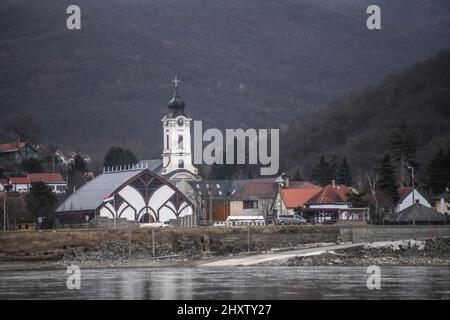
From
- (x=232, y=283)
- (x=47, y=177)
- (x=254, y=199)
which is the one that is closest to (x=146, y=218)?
(x=254, y=199)

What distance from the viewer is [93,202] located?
11056 cm

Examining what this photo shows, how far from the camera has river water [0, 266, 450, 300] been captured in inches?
2302

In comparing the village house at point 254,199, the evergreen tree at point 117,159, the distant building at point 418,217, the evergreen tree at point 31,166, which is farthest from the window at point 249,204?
the evergreen tree at point 31,166

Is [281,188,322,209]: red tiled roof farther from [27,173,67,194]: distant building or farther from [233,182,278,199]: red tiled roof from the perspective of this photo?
[27,173,67,194]: distant building

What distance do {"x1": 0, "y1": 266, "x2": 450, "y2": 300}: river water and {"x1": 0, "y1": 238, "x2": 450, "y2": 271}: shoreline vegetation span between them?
406cm

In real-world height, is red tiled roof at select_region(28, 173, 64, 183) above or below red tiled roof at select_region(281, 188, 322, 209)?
above

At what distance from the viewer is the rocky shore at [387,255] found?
81.4 metres

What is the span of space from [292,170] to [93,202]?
88.2 meters

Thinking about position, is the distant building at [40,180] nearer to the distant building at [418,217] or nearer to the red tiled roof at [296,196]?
the red tiled roof at [296,196]

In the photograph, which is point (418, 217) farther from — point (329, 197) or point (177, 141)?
point (177, 141)

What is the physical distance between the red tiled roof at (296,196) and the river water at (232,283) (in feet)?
145

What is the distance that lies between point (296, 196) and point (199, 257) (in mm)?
36784

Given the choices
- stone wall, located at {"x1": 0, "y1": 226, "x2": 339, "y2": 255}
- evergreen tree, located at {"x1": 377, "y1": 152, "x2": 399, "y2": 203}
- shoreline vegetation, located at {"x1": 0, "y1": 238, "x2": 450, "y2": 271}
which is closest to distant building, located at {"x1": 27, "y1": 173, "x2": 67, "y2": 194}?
evergreen tree, located at {"x1": 377, "y1": 152, "x2": 399, "y2": 203}

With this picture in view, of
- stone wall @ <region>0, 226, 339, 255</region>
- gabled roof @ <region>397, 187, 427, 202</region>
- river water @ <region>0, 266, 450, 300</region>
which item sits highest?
gabled roof @ <region>397, 187, 427, 202</region>
